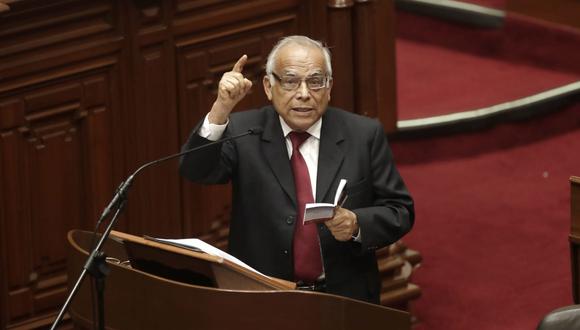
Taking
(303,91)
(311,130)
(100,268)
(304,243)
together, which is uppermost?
(303,91)

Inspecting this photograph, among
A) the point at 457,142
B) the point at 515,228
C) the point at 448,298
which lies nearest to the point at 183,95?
the point at 448,298

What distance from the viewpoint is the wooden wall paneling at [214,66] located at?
428 cm

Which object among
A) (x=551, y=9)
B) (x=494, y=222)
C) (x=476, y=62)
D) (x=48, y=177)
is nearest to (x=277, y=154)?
(x=48, y=177)

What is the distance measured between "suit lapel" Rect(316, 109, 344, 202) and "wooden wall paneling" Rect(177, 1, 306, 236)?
2.69 feet

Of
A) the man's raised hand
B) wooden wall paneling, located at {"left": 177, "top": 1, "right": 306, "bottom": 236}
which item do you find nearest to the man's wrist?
the man's raised hand

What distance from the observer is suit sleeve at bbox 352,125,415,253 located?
3420 mm

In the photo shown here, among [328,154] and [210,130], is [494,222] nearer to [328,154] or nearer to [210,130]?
[328,154]

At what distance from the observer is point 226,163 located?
3533 millimetres

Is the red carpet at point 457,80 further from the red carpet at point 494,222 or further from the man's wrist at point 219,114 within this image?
the man's wrist at point 219,114

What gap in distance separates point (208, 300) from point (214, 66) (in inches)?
56.9

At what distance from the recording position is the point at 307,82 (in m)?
3.41

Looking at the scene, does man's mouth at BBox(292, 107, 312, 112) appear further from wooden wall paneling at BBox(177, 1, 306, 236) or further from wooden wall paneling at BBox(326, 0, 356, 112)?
wooden wall paneling at BBox(326, 0, 356, 112)

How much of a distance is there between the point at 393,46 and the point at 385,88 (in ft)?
0.52

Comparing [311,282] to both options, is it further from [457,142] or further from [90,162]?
[457,142]
